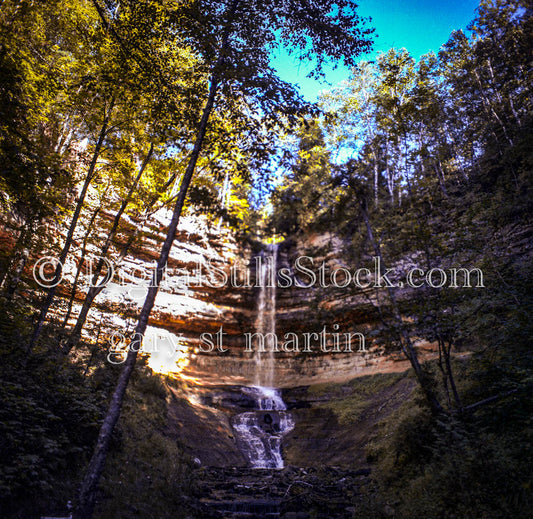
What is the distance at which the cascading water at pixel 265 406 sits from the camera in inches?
634

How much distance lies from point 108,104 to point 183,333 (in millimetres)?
18148

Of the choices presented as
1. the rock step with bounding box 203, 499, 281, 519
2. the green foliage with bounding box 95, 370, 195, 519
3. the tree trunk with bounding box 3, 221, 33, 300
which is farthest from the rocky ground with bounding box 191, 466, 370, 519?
the tree trunk with bounding box 3, 221, 33, 300

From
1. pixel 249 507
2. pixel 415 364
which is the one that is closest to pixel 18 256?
pixel 249 507

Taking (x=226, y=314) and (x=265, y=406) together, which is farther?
(x=226, y=314)

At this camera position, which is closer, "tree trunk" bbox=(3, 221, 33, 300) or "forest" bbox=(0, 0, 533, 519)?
"forest" bbox=(0, 0, 533, 519)

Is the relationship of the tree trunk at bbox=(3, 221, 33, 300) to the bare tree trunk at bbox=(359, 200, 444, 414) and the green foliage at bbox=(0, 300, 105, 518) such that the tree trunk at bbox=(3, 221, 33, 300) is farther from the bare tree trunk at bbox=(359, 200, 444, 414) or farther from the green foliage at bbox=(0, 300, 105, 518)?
the bare tree trunk at bbox=(359, 200, 444, 414)

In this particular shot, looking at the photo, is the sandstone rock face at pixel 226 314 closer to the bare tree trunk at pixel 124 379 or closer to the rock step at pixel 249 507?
the bare tree trunk at pixel 124 379

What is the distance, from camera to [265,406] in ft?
71.1

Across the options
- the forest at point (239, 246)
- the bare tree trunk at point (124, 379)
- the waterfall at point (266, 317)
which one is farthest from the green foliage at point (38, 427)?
the waterfall at point (266, 317)

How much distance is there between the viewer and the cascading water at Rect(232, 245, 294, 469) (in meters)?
16.1

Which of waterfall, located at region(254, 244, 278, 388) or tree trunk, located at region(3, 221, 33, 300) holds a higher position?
waterfall, located at region(254, 244, 278, 388)

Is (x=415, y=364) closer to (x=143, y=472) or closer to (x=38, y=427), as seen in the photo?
(x=143, y=472)

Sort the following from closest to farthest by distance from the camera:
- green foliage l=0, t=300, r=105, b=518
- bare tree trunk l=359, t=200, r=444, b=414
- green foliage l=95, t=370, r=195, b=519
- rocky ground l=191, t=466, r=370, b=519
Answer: green foliage l=0, t=300, r=105, b=518, green foliage l=95, t=370, r=195, b=519, rocky ground l=191, t=466, r=370, b=519, bare tree trunk l=359, t=200, r=444, b=414

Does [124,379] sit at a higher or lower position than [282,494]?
higher
